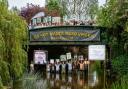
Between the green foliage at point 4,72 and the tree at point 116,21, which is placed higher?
the tree at point 116,21

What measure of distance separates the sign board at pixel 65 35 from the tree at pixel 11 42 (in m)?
19.2

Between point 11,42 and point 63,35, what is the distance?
69.2 ft

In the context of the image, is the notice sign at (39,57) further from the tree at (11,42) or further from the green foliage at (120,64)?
the tree at (11,42)

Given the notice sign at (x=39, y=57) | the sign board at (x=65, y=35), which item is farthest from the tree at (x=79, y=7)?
the sign board at (x=65, y=35)

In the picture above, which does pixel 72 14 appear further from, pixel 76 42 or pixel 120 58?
pixel 120 58

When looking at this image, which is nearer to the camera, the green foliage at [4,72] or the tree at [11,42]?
the green foliage at [4,72]

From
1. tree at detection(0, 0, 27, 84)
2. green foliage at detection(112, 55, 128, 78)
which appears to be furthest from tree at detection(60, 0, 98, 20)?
tree at detection(0, 0, 27, 84)

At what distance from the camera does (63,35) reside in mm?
40844

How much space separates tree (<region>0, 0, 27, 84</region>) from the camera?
60.8ft

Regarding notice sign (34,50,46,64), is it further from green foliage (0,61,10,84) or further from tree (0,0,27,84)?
green foliage (0,61,10,84)

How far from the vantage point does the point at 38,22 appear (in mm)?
44062

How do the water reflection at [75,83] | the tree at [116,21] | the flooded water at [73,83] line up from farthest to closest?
the tree at [116,21]
the water reflection at [75,83]
the flooded water at [73,83]

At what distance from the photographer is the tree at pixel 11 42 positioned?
60.8ft

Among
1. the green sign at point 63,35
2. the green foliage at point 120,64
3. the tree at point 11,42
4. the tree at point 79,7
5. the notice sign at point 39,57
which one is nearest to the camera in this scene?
the tree at point 11,42
